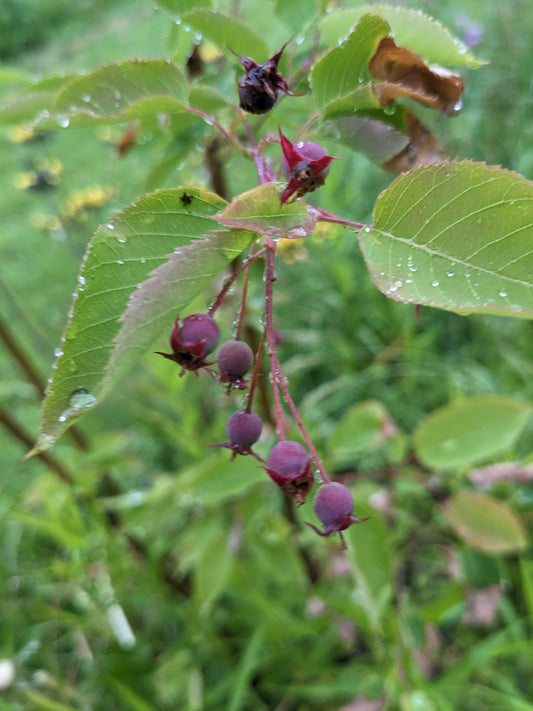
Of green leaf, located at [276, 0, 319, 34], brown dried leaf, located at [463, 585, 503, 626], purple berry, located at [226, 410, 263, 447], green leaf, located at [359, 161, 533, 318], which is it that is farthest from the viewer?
brown dried leaf, located at [463, 585, 503, 626]

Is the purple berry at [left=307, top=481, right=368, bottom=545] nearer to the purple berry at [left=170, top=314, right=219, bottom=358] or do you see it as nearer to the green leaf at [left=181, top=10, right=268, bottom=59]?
the purple berry at [left=170, top=314, right=219, bottom=358]

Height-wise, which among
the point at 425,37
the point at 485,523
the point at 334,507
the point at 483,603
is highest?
the point at 425,37

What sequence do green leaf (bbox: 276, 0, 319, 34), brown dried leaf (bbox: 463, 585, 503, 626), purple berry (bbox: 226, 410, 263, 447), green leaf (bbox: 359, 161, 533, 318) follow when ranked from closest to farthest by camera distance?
green leaf (bbox: 359, 161, 533, 318)
purple berry (bbox: 226, 410, 263, 447)
green leaf (bbox: 276, 0, 319, 34)
brown dried leaf (bbox: 463, 585, 503, 626)

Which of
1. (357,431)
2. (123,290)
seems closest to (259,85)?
(123,290)

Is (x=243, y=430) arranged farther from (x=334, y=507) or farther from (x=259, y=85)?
(x=259, y=85)

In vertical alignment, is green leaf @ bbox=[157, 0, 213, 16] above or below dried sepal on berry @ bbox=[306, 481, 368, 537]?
above

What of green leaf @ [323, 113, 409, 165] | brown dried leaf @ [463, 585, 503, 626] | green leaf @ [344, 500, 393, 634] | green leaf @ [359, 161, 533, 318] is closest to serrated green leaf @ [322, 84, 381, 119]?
green leaf @ [323, 113, 409, 165]

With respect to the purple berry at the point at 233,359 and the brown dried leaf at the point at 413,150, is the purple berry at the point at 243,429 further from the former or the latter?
the brown dried leaf at the point at 413,150

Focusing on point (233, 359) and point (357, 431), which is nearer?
point (233, 359)
